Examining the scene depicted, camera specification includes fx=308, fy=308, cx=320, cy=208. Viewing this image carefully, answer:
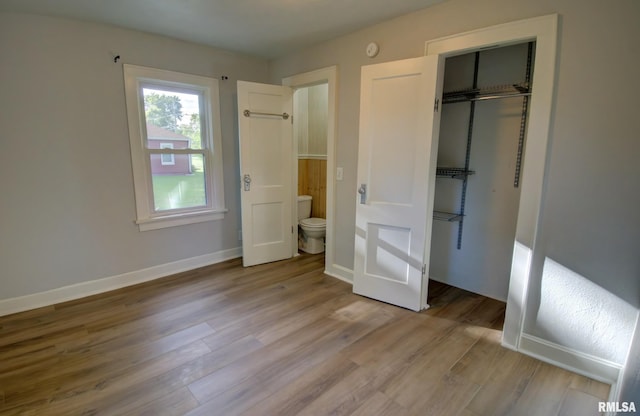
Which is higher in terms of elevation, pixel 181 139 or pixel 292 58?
pixel 292 58

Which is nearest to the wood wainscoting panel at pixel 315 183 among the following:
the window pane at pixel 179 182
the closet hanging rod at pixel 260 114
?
the closet hanging rod at pixel 260 114

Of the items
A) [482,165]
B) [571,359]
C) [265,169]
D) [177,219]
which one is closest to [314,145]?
[265,169]

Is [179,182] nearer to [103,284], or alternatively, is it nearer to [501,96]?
[103,284]

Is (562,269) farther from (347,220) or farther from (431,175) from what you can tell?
(347,220)

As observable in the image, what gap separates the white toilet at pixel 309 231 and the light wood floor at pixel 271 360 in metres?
1.22

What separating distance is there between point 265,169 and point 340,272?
1.47 meters

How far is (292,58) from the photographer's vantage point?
11.7 feet

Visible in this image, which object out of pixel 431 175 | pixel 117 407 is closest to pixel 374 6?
pixel 431 175

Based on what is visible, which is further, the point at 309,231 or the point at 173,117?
the point at 309,231

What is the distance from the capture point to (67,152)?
8.82 feet

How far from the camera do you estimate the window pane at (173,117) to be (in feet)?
10.3

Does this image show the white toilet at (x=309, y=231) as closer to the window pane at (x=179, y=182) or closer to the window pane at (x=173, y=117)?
the window pane at (x=179, y=182)

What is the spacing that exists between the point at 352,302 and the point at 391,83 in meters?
1.92

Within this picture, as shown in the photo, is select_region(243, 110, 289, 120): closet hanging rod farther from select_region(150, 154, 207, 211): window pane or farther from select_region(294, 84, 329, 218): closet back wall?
select_region(294, 84, 329, 218): closet back wall
